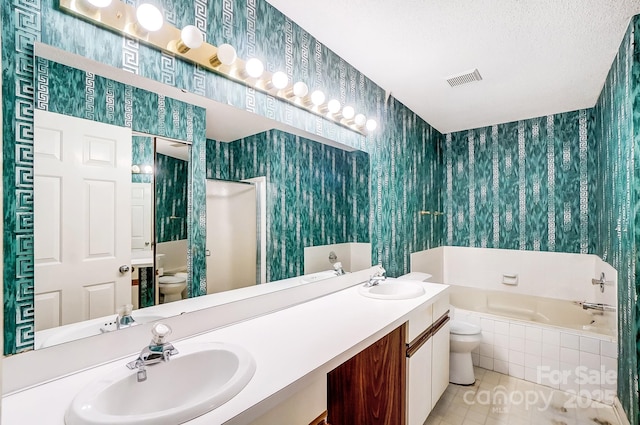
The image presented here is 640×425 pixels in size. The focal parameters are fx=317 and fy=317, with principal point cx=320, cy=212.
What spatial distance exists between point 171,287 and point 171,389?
1.26 ft

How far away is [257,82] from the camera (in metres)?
1.55

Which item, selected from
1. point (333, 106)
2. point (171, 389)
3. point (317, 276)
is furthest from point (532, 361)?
point (171, 389)

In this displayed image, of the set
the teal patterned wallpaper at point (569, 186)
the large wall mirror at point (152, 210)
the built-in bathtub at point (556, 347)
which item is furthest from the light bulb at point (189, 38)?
the built-in bathtub at point (556, 347)

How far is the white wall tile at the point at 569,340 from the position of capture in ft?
7.82

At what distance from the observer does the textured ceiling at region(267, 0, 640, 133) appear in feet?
5.45

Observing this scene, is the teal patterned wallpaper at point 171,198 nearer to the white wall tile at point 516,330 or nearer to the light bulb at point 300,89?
the light bulb at point 300,89

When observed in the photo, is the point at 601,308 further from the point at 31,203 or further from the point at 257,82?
the point at 31,203

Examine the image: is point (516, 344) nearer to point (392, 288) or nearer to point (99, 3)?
point (392, 288)

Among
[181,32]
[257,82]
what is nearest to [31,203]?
[181,32]

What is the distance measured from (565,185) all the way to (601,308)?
121 cm

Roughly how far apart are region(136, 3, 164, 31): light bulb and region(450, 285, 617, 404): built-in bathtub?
9.79 ft

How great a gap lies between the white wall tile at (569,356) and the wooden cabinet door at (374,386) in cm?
163

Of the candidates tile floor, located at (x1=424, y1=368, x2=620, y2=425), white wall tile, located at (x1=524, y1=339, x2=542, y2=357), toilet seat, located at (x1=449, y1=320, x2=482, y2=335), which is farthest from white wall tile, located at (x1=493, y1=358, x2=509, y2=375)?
toilet seat, located at (x1=449, y1=320, x2=482, y2=335)

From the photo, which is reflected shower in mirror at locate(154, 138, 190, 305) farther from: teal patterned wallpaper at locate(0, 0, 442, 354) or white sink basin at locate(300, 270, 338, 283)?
white sink basin at locate(300, 270, 338, 283)
